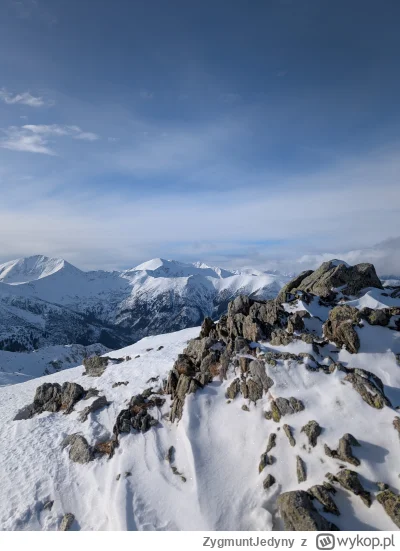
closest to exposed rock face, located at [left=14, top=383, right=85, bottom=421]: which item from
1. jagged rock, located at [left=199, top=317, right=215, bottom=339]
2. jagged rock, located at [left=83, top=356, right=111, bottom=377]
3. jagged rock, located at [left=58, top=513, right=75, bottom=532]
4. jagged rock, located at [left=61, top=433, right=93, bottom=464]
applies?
jagged rock, located at [left=61, top=433, right=93, bottom=464]

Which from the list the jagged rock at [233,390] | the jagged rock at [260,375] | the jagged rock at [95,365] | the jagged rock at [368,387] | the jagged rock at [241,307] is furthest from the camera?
the jagged rock at [95,365]

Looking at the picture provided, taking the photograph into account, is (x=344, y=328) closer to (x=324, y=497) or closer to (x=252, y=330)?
(x=252, y=330)

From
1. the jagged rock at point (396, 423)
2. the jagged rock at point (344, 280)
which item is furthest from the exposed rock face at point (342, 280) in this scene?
the jagged rock at point (396, 423)

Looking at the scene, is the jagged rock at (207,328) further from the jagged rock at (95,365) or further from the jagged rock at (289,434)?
the jagged rock at (95,365)

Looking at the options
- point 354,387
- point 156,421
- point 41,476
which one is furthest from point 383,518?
point 41,476

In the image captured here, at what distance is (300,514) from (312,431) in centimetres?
589

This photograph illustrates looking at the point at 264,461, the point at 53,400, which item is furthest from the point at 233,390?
the point at 53,400

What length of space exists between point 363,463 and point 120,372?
30805 millimetres

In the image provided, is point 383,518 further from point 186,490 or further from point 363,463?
point 186,490

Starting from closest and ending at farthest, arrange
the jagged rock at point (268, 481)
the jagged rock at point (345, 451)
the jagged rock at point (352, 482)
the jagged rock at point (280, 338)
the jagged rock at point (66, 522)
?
the jagged rock at point (352, 482), the jagged rock at point (345, 451), the jagged rock at point (268, 481), the jagged rock at point (66, 522), the jagged rock at point (280, 338)

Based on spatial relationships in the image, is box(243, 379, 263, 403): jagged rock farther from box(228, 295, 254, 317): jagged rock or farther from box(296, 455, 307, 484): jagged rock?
box(228, 295, 254, 317): jagged rock

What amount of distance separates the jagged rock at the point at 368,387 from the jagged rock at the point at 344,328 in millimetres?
3230

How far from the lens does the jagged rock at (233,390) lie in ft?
93.4

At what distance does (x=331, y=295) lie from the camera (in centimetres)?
3859
